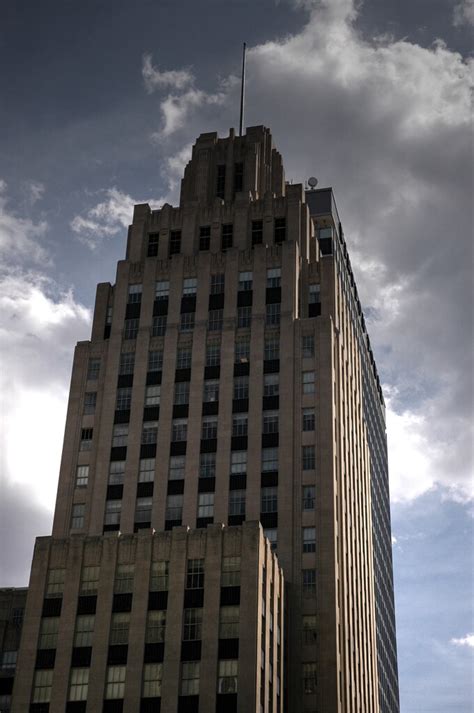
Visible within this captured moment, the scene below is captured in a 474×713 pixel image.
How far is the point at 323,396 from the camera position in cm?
11488

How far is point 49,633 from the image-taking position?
90.4 m

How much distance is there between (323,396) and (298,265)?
21.0m

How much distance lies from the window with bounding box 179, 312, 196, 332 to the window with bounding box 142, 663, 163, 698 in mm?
48535

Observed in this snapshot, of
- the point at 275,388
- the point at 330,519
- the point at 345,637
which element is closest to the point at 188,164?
the point at 275,388

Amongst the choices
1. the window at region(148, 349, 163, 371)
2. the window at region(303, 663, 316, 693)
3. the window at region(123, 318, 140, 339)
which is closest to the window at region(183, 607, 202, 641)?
the window at region(303, 663, 316, 693)

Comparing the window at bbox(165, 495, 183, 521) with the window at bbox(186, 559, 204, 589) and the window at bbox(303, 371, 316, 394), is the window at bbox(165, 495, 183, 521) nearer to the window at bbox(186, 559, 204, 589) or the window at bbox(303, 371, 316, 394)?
the window at bbox(186, 559, 204, 589)

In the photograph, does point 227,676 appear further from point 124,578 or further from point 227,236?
point 227,236

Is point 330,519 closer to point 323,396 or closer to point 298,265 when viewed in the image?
point 323,396

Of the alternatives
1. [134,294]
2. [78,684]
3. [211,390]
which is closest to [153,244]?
[134,294]

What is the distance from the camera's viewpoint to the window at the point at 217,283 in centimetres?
12654

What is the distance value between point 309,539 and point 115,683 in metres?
27.7

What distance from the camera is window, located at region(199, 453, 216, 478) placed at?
111 meters

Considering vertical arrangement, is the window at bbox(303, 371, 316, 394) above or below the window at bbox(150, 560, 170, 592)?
above

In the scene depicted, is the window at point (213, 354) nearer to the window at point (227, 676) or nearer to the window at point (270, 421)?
the window at point (270, 421)
